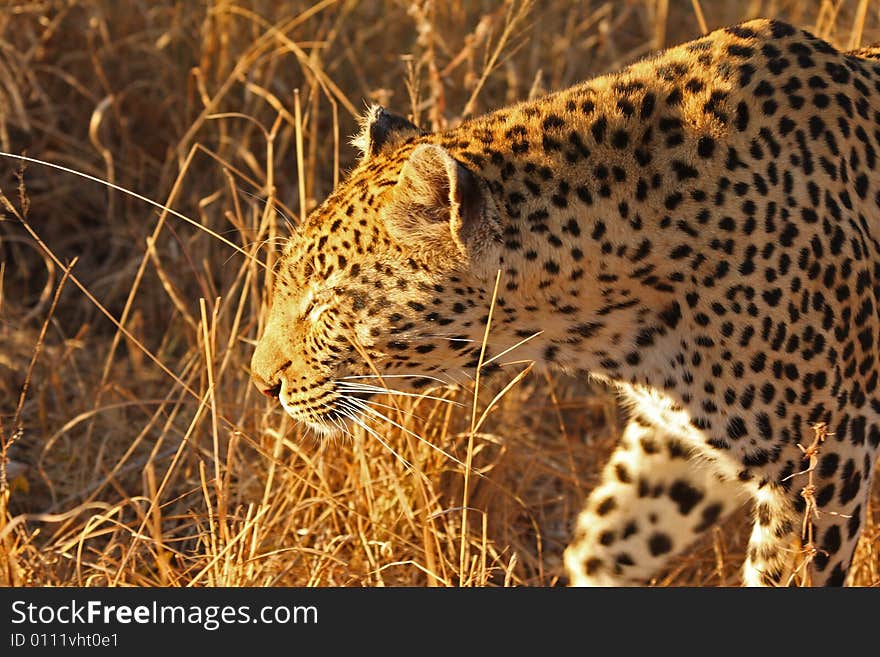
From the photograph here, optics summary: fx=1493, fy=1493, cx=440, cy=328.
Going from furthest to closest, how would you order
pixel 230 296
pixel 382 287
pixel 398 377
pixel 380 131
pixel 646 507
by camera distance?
pixel 230 296
pixel 646 507
pixel 380 131
pixel 398 377
pixel 382 287

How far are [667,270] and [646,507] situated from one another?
89cm

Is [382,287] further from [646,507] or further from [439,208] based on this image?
[646,507]

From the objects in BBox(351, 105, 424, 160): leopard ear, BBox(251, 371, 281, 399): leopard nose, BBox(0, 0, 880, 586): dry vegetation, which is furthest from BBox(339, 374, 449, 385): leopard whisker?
BBox(351, 105, 424, 160): leopard ear

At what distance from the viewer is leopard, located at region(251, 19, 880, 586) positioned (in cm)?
390

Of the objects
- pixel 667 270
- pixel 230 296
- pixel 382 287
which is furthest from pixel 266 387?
pixel 667 270

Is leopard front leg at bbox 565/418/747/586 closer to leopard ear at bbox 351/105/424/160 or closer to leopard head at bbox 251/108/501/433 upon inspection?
leopard head at bbox 251/108/501/433

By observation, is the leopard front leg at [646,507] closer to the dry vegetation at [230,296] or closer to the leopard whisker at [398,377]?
the dry vegetation at [230,296]

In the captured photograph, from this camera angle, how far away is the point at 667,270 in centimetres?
396

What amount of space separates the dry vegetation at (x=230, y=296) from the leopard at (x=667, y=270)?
0.42 metres

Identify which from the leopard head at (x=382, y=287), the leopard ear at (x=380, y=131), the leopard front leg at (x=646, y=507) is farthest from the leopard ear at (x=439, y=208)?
the leopard front leg at (x=646, y=507)

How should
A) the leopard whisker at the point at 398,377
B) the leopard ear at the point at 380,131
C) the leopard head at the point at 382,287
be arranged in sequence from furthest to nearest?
1. the leopard ear at the point at 380,131
2. the leopard whisker at the point at 398,377
3. the leopard head at the point at 382,287

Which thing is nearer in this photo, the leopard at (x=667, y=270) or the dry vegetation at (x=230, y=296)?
the leopard at (x=667, y=270)

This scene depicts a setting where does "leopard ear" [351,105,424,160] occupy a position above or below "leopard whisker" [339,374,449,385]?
above

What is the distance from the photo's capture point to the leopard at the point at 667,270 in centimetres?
390
